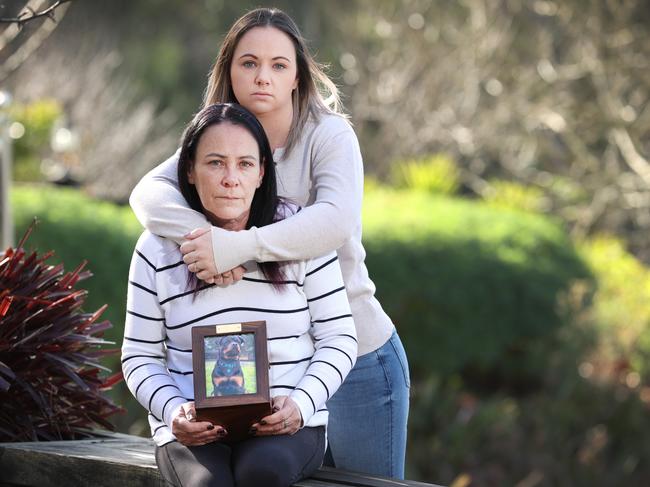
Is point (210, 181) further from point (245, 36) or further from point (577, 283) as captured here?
point (577, 283)

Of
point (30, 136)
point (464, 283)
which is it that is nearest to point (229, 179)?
point (464, 283)

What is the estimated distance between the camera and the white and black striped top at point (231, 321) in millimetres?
2895

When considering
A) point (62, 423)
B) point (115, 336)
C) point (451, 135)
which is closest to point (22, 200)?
point (115, 336)

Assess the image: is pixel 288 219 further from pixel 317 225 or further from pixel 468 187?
pixel 468 187

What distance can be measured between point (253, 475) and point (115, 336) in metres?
4.94

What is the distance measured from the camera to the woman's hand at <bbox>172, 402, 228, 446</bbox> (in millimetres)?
2723

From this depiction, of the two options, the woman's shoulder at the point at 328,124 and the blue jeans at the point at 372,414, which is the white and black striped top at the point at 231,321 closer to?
the blue jeans at the point at 372,414

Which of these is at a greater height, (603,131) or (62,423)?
(603,131)

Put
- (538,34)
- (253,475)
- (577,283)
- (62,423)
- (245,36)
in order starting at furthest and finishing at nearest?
(538,34)
(577,283)
(62,423)
(245,36)
(253,475)

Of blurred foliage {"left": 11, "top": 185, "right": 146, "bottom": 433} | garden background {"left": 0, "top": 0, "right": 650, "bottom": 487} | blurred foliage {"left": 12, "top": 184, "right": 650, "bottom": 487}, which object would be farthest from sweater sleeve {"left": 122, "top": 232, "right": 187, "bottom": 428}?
blurred foliage {"left": 12, "top": 184, "right": 650, "bottom": 487}

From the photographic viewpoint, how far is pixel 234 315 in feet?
9.52

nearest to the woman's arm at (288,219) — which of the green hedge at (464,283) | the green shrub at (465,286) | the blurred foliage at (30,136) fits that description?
the green hedge at (464,283)

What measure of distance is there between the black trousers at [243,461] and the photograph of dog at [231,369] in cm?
16

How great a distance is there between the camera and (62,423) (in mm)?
3852
